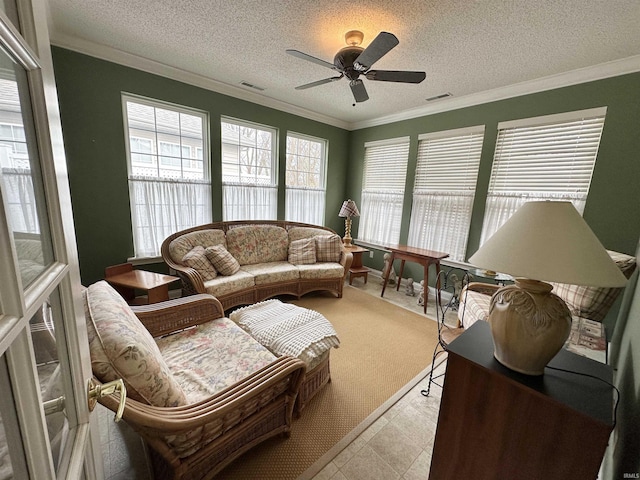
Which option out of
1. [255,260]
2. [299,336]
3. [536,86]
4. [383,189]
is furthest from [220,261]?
[536,86]

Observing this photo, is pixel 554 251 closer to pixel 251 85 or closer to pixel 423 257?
pixel 423 257

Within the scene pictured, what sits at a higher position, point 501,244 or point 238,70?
point 238,70

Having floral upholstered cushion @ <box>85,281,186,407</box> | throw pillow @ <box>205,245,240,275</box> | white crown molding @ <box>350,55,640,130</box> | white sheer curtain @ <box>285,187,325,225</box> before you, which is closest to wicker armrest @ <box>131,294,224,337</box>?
floral upholstered cushion @ <box>85,281,186,407</box>

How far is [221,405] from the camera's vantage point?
111 centimetres

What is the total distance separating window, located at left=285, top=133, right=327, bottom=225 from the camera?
14.3 feet

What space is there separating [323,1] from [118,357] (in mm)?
2380

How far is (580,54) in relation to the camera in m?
2.28

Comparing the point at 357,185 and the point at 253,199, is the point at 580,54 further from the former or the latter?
the point at 253,199

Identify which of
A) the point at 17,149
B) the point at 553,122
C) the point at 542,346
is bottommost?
the point at 542,346

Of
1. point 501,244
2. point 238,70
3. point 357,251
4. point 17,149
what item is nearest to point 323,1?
point 238,70

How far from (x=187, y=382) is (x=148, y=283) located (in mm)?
1607

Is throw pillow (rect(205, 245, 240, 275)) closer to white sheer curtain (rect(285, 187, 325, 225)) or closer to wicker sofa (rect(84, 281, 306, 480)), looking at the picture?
wicker sofa (rect(84, 281, 306, 480))

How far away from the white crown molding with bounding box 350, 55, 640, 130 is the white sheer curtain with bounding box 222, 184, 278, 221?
244 cm

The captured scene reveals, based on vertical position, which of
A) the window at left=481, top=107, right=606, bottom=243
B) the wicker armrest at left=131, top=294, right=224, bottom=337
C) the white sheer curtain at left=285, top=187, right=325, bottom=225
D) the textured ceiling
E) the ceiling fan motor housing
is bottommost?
the wicker armrest at left=131, top=294, right=224, bottom=337
